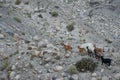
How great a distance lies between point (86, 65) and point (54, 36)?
532cm

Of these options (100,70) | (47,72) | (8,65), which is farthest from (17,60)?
(100,70)

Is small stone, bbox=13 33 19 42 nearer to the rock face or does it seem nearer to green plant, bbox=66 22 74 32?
the rock face

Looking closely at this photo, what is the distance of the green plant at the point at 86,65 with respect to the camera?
19.7 meters

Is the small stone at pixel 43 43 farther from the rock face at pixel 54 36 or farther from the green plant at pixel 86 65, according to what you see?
the green plant at pixel 86 65

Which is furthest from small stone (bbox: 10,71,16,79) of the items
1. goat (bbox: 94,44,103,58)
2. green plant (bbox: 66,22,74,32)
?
green plant (bbox: 66,22,74,32)

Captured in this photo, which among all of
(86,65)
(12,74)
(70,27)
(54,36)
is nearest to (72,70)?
(86,65)

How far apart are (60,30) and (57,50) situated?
380 cm

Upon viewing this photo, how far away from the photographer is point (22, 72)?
2006 cm

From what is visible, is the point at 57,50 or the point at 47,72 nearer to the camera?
the point at 47,72

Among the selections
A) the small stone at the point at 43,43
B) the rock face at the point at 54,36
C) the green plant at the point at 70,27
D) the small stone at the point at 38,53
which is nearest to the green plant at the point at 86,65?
the rock face at the point at 54,36

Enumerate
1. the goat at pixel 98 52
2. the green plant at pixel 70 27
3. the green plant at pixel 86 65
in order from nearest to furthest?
the green plant at pixel 86 65
the goat at pixel 98 52
the green plant at pixel 70 27

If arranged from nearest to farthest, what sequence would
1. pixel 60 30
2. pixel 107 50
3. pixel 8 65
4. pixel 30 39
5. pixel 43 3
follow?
pixel 8 65 → pixel 107 50 → pixel 30 39 → pixel 60 30 → pixel 43 3

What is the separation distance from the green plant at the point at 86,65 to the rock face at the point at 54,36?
0.63 feet

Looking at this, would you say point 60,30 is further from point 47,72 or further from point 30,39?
point 47,72
